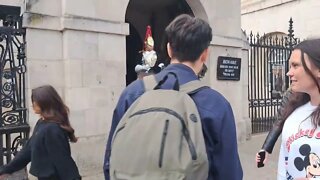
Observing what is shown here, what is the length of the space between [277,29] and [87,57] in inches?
632

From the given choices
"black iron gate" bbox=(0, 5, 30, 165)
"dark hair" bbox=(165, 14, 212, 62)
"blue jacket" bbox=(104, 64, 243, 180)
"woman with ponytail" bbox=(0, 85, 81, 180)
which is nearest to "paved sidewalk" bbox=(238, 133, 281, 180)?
"black iron gate" bbox=(0, 5, 30, 165)

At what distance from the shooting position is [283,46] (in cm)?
1310

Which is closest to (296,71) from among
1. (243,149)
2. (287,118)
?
(287,118)

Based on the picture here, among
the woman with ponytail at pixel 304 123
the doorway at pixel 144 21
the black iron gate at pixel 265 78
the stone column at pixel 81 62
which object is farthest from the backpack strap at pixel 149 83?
the black iron gate at pixel 265 78

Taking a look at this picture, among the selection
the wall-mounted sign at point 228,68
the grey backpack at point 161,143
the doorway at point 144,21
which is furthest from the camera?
the doorway at point 144,21

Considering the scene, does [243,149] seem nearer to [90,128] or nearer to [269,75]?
[90,128]

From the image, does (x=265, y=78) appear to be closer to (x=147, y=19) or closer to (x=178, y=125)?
(x=147, y=19)

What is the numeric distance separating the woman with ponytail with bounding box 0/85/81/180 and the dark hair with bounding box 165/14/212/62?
1.69m

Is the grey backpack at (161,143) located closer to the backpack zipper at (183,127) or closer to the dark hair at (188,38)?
the backpack zipper at (183,127)

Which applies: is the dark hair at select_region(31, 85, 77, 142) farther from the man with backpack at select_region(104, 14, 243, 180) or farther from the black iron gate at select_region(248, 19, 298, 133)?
the black iron gate at select_region(248, 19, 298, 133)

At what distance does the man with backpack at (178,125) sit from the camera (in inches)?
73.7

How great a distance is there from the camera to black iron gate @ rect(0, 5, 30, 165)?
5.95 metres

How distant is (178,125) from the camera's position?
6.21 feet

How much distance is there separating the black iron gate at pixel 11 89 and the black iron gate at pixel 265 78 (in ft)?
22.8
